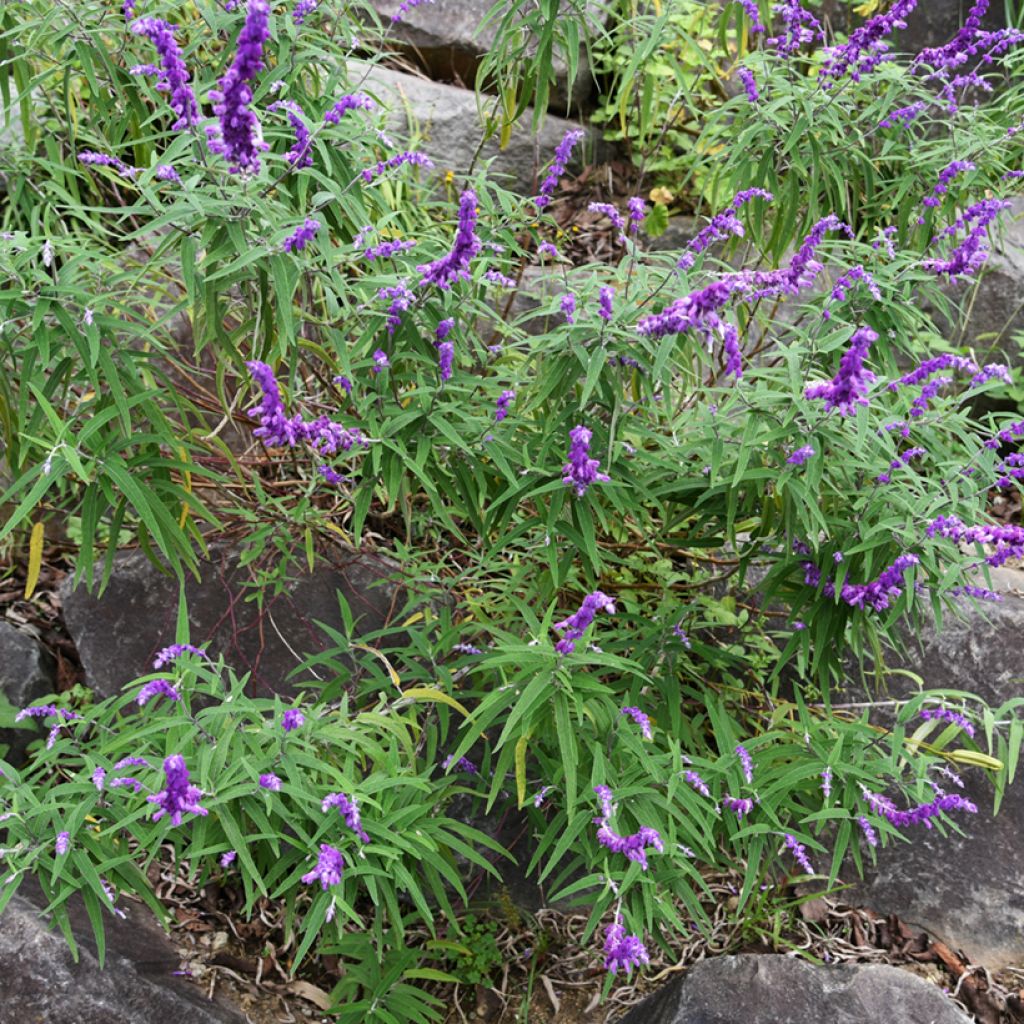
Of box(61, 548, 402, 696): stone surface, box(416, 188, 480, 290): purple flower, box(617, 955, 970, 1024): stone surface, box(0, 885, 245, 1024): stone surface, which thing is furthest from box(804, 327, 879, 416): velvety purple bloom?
box(0, 885, 245, 1024): stone surface

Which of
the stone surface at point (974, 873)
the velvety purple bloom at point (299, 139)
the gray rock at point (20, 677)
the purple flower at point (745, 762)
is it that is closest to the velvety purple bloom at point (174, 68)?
the velvety purple bloom at point (299, 139)

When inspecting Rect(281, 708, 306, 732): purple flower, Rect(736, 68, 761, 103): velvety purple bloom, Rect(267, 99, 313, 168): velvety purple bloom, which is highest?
Rect(736, 68, 761, 103): velvety purple bloom

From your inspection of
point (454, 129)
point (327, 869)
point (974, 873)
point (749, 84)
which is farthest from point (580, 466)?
point (454, 129)

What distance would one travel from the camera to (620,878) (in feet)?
8.11

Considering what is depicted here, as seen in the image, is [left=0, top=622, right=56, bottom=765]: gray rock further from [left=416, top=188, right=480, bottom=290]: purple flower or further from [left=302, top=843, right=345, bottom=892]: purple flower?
[left=416, top=188, right=480, bottom=290]: purple flower

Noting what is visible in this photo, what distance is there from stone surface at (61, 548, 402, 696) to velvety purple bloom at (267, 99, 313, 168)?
5.10ft

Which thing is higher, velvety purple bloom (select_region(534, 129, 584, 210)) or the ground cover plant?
velvety purple bloom (select_region(534, 129, 584, 210))

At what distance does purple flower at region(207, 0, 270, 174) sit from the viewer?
177cm

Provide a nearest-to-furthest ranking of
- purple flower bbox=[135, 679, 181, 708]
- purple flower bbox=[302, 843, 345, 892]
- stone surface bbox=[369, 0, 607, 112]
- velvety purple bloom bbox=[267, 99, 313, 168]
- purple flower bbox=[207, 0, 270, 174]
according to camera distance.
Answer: purple flower bbox=[207, 0, 270, 174]
purple flower bbox=[302, 843, 345, 892]
purple flower bbox=[135, 679, 181, 708]
velvety purple bloom bbox=[267, 99, 313, 168]
stone surface bbox=[369, 0, 607, 112]

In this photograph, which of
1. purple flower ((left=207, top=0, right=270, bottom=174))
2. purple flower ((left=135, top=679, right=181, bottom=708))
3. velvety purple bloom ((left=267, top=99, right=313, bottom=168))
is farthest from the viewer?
velvety purple bloom ((left=267, top=99, right=313, bottom=168))

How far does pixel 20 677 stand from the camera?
3908mm

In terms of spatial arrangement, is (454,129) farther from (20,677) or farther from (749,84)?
(20,677)

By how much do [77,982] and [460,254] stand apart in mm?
1979

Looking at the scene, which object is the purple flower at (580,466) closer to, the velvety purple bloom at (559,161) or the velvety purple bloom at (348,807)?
the velvety purple bloom at (559,161)
